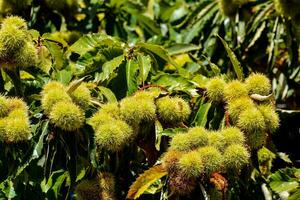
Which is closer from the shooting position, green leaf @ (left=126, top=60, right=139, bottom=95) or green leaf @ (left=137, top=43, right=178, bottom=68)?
green leaf @ (left=126, top=60, right=139, bottom=95)

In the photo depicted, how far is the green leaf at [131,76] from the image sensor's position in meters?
2.57

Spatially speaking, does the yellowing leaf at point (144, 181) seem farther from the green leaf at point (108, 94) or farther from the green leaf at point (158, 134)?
the green leaf at point (108, 94)

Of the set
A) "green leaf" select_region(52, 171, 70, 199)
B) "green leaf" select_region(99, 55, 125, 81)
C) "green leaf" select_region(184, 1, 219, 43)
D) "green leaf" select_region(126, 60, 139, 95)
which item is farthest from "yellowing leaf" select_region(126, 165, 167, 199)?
"green leaf" select_region(184, 1, 219, 43)

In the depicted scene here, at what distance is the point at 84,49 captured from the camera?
2.83 metres

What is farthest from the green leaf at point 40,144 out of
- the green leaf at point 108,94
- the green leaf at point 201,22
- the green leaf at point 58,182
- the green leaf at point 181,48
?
the green leaf at point 201,22

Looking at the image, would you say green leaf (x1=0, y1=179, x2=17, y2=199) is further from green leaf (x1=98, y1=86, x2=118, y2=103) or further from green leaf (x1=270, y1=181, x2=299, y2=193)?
green leaf (x1=270, y1=181, x2=299, y2=193)

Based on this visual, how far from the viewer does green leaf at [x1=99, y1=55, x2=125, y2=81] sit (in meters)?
2.61

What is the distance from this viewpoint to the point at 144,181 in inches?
87.7

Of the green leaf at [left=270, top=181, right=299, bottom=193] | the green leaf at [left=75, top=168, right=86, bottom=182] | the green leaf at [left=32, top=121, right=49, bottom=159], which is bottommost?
the green leaf at [left=270, top=181, right=299, bottom=193]

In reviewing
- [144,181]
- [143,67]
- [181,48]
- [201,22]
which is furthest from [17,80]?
[201,22]

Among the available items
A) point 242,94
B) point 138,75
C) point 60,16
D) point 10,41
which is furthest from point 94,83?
point 60,16

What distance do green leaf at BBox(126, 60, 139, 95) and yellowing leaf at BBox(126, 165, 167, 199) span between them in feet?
1.35

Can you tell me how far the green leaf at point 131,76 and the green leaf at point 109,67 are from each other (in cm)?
4

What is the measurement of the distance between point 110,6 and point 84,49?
1.21 metres
